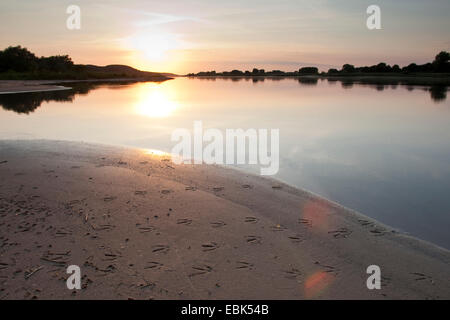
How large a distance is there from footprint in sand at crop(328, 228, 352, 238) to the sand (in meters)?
0.02

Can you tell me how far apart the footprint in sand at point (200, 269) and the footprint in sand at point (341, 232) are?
8.50 ft

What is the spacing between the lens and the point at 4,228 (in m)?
5.67

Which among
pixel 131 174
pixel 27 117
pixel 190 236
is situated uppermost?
pixel 27 117

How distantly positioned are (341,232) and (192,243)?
2.89 meters

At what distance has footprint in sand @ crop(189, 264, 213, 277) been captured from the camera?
460 centimetres

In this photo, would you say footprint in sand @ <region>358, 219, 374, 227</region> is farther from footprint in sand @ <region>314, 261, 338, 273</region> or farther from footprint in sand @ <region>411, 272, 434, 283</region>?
footprint in sand @ <region>314, 261, 338, 273</region>

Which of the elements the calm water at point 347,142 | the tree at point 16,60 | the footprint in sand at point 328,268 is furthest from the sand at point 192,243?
the tree at point 16,60

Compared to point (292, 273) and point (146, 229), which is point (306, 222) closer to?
point (292, 273)

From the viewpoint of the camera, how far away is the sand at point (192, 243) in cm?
432

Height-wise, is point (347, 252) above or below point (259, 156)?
below

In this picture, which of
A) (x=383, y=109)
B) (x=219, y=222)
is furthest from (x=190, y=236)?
(x=383, y=109)

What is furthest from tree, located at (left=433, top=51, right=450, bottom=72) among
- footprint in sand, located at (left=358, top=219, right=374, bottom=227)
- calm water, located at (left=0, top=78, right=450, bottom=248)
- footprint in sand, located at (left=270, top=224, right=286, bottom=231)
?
footprint in sand, located at (left=270, top=224, right=286, bottom=231)
